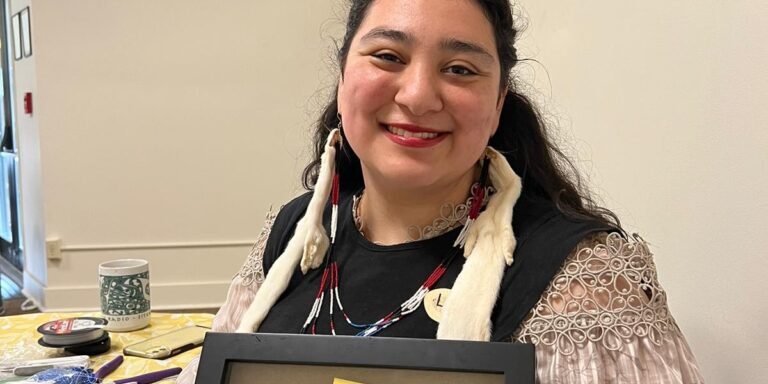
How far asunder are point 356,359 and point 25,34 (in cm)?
378

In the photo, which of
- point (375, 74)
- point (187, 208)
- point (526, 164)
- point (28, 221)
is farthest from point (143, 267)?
point (28, 221)

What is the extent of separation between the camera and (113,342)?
1236mm

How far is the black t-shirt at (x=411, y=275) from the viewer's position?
0.87m

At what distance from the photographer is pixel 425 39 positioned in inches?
35.0

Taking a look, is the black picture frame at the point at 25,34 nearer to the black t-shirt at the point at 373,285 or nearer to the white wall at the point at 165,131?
the white wall at the point at 165,131

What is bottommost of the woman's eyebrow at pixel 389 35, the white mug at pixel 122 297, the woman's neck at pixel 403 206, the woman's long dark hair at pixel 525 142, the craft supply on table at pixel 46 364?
the craft supply on table at pixel 46 364

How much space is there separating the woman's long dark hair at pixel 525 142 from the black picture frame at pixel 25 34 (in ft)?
10.5

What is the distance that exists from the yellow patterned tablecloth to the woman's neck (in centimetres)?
44

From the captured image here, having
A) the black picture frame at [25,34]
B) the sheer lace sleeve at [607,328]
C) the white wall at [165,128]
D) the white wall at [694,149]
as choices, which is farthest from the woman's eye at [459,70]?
the black picture frame at [25,34]

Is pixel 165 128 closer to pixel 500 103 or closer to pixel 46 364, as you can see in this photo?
pixel 46 364

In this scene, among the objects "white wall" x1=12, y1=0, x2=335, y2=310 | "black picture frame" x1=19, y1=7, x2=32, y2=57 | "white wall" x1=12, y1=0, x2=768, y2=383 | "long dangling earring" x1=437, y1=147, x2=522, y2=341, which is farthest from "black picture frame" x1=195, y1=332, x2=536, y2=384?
"black picture frame" x1=19, y1=7, x2=32, y2=57

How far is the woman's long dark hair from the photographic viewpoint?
3.25 ft

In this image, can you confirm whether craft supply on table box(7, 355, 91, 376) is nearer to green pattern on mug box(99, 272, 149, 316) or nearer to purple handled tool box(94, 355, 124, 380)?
purple handled tool box(94, 355, 124, 380)

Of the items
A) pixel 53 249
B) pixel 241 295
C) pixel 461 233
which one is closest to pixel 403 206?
pixel 461 233
